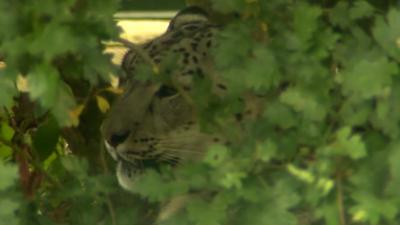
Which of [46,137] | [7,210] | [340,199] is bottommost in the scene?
[46,137]

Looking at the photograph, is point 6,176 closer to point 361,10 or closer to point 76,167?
point 76,167

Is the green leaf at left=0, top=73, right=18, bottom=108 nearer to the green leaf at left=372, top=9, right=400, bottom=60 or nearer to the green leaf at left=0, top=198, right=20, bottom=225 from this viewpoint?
the green leaf at left=0, top=198, right=20, bottom=225

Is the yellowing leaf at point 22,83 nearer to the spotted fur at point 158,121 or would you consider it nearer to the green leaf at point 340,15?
the spotted fur at point 158,121

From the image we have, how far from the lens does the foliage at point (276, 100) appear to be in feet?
3.99

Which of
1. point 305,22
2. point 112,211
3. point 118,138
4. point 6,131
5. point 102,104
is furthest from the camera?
point 6,131

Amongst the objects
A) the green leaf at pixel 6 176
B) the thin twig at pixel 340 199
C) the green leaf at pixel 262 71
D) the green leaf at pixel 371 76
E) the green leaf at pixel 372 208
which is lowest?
the green leaf at pixel 6 176

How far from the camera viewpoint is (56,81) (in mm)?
1193

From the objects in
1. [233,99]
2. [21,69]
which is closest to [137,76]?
[233,99]

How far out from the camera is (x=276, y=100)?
138cm

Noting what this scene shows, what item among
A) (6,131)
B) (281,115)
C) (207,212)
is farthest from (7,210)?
(6,131)

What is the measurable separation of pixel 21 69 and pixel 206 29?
690 mm

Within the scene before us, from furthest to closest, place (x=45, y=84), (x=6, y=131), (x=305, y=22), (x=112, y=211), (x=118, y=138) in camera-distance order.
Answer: (x=6, y=131)
(x=118, y=138)
(x=112, y=211)
(x=305, y=22)
(x=45, y=84)

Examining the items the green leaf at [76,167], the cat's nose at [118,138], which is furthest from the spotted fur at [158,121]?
the green leaf at [76,167]

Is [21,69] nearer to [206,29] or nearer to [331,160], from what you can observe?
[331,160]
